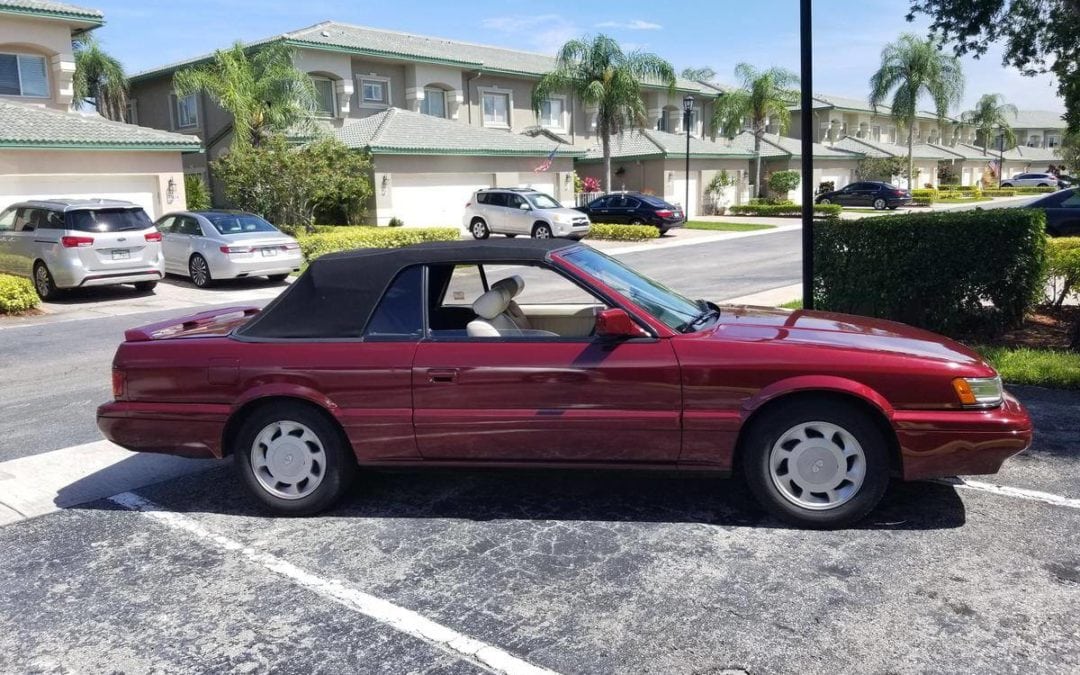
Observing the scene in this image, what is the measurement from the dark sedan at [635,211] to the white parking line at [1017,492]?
81.1ft

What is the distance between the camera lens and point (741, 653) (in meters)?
3.34

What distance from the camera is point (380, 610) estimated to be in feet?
12.4

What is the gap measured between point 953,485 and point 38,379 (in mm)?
Answer: 8812

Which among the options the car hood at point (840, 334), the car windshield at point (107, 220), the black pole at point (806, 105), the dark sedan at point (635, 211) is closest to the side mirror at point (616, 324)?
the car hood at point (840, 334)

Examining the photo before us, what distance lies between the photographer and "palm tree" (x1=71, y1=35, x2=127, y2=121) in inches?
1485

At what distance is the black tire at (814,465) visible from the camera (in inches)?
170

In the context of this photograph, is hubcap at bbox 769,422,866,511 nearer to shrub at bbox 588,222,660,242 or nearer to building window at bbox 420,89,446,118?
shrub at bbox 588,222,660,242

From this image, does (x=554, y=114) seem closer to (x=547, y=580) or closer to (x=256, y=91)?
A: (x=256, y=91)

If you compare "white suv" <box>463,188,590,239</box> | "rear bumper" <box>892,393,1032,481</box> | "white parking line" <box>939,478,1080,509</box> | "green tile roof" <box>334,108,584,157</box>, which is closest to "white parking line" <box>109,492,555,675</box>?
"rear bumper" <box>892,393,1032,481</box>

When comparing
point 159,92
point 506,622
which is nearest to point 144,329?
point 506,622

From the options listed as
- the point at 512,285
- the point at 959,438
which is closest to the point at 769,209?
the point at 512,285

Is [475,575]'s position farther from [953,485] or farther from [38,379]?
[38,379]

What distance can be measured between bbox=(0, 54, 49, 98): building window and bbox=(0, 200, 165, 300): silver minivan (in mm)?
9563

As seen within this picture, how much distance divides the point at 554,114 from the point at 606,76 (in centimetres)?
663
